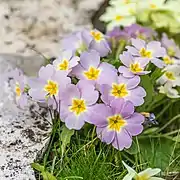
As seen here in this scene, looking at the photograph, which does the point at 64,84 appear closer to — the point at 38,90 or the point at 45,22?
the point at 38,90

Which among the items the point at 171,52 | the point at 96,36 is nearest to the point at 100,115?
the point at 96,36

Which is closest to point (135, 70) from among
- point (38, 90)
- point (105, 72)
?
point (105, 72)

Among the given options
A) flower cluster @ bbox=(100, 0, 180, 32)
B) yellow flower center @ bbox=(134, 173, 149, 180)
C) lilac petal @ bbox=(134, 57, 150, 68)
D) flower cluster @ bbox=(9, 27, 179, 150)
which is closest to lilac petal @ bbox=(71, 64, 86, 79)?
flower cluster @ bbox=(9, 27, 179, 150)

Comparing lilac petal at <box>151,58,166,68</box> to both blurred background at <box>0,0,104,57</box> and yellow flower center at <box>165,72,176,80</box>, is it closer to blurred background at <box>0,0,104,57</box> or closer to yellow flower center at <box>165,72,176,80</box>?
yellow flower center at <box>165,72,176,80</box>

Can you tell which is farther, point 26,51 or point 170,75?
point 26,51

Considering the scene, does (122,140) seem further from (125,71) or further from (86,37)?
(86,37)
